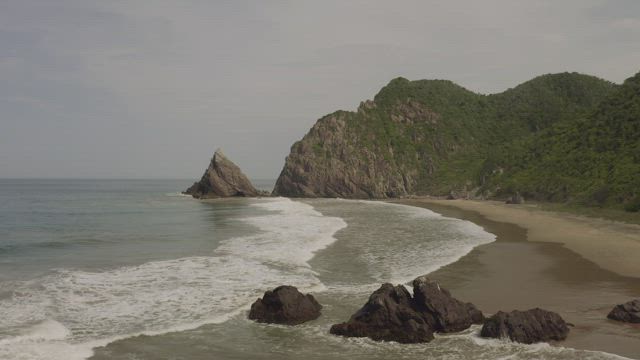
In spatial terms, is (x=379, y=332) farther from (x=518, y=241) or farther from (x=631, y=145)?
(x=631, y=145)

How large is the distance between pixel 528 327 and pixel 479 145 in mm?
143033

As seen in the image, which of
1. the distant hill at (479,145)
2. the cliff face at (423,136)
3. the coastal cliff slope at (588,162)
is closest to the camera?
the coastal cliff slope at (588,162)

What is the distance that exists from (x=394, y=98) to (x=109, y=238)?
131215mm

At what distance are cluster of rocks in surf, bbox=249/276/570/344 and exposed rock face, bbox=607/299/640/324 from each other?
1.89 metres

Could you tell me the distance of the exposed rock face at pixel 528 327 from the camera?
44.3ft

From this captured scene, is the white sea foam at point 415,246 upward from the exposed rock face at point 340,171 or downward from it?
downward

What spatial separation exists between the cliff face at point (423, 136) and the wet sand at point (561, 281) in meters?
71.3

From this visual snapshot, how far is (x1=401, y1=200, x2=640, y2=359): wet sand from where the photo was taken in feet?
46.0

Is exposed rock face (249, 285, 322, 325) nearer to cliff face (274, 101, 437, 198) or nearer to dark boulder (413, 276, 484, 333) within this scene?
dark boulder (413, 276, 484, 333)

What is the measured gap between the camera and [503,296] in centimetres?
1878

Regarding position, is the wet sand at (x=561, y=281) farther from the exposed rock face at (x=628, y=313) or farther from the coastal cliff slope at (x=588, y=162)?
the coastal cliff slope at (x=588, y=162)

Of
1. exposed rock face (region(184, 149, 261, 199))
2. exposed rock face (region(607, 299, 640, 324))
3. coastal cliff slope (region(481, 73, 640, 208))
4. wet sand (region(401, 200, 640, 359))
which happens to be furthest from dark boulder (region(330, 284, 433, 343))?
exposed rock face (region(184, 149, 261, 199))

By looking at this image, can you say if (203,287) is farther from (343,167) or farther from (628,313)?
(343,167)

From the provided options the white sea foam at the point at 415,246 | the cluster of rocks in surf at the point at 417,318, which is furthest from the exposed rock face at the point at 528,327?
the white sea foam at the point at 415,246
